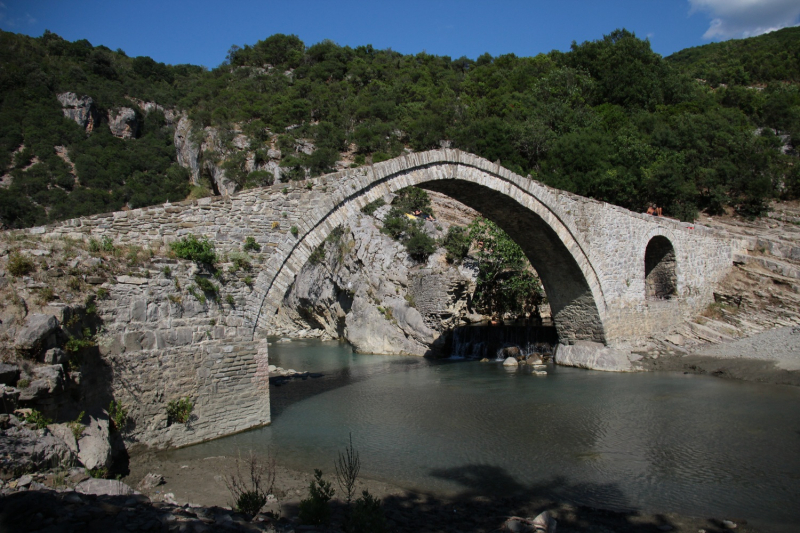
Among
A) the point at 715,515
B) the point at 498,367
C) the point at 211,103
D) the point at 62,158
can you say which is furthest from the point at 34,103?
the point at 715,515

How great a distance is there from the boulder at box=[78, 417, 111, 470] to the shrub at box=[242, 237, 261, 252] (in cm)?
300

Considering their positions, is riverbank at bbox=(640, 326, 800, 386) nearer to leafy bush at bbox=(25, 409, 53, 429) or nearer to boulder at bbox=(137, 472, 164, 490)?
boulder at bbox=(137, 472, 164, 490)

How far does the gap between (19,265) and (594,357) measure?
1147 cm

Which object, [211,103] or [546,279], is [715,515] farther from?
[211,103]

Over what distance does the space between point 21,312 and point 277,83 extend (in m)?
36.2

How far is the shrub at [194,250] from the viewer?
6809 millimetres

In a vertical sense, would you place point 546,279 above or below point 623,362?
above

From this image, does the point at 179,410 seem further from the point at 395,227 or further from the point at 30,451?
the point at 395,227

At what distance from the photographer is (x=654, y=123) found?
24.8m

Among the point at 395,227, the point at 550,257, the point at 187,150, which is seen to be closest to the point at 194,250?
the point at 550,257

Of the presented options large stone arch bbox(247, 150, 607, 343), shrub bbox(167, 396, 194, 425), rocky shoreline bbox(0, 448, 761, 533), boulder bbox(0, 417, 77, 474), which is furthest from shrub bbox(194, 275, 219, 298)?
boulder bbox(0, 417, 77, 474)

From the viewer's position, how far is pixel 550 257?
12289 millimetres

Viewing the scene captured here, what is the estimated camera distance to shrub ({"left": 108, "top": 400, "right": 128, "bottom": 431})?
5820mm

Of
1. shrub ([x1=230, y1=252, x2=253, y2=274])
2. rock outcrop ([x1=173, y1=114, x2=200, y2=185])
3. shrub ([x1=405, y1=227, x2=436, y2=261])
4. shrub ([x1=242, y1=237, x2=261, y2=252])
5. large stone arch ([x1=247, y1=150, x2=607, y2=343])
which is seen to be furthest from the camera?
rock outcrop ([x1=173, y1=114, x2=200, y2=185])
